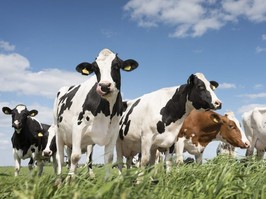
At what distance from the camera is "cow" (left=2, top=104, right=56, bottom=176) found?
53.9 ft

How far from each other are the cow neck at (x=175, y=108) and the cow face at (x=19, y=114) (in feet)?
27.0

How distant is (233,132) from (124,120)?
5087 mm

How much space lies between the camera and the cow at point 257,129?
1705 centimetres

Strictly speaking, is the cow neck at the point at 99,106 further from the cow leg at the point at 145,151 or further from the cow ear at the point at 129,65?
the cow leg at the point at 145,151

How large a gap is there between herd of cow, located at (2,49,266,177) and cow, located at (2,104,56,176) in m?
0.04

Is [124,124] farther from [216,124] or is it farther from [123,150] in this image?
[216,124]

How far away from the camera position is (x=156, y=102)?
10.5 metres

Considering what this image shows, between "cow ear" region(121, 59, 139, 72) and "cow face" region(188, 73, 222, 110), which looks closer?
"cow ear" region(121, 59, 139, 72)

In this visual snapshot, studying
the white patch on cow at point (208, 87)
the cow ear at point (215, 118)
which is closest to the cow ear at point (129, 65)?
the white patch on cow at point (208, 87)

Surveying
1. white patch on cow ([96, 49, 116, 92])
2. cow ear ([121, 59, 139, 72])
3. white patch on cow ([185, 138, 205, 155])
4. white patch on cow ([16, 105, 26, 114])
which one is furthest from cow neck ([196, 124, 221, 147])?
white patch on cow ([16, 105, 26, 114])

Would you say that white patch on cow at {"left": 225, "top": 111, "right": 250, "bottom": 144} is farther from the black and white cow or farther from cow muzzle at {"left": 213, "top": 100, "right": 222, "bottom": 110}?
the black and white cow

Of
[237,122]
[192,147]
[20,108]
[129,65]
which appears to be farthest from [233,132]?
[20,108]

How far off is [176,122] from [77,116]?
305 cm

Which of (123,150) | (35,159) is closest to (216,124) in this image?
(123,150)
